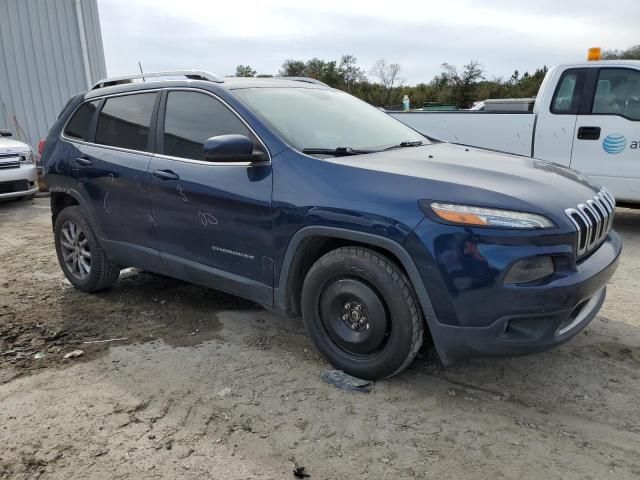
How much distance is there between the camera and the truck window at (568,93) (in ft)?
21.0

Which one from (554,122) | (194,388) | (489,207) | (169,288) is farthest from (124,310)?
(554,122)

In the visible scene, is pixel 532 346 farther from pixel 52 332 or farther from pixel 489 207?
pixel 52 332

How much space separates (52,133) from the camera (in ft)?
15.6

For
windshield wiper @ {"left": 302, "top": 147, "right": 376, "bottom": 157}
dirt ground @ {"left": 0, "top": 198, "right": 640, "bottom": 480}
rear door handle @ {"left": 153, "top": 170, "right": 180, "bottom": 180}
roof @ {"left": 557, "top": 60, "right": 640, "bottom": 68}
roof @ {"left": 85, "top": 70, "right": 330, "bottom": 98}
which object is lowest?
dirt ground @ {"left": 0, "top": 198, "right": 640, "bottom": 480}

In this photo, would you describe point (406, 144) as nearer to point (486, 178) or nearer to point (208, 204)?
point (486, 178)

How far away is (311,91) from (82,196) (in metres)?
2.05

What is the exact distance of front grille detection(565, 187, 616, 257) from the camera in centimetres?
266

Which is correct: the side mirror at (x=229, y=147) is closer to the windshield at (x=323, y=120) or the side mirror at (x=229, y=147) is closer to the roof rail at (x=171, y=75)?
the windshield at (x=323, y=120)

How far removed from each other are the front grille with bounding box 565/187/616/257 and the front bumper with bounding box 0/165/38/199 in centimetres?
881

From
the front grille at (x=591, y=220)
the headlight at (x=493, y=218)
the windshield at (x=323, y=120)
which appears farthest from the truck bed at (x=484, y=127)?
the headlight at (x=493, y=218)

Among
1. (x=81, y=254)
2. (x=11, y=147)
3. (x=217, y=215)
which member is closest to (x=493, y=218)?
(x=217, y=215)

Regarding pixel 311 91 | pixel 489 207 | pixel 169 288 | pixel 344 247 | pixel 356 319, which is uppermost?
pixel 311 91

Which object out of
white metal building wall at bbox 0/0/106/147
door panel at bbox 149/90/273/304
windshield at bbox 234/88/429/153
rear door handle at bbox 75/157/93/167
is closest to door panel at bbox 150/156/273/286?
door panel at bbox 149/90/273/304

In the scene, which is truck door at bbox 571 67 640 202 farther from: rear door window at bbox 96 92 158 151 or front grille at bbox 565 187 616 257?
rear door window at bbox 96 92 158 151
